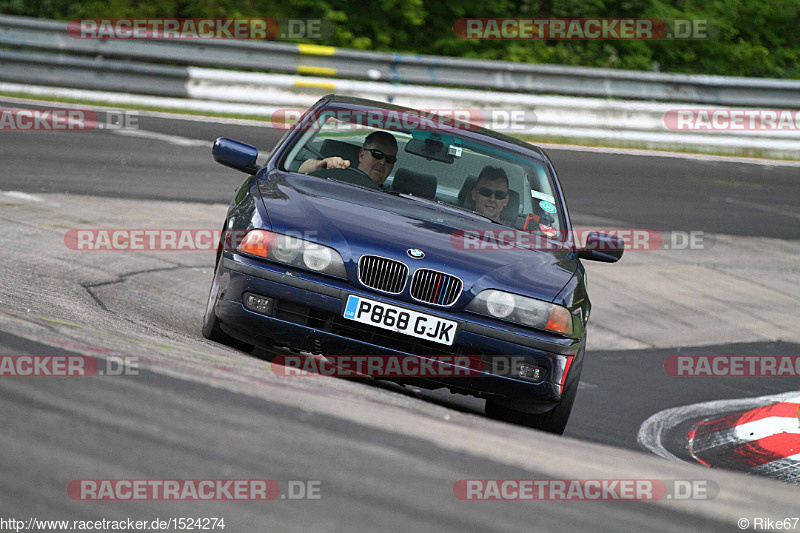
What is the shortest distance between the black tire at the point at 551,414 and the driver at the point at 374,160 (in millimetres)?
1561

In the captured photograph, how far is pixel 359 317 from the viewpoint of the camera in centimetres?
461

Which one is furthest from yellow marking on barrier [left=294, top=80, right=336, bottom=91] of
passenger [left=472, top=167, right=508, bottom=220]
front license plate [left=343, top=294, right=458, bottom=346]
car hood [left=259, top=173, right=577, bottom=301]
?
front license plate [left=343, top=294, right=458, bottom=346]

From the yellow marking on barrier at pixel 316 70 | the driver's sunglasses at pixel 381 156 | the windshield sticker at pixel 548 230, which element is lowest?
the windshield sticker at pixel 548 230

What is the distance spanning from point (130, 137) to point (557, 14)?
43.1 feet

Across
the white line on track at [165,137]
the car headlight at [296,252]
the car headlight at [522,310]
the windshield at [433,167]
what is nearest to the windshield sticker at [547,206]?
the windshield at [433,167]

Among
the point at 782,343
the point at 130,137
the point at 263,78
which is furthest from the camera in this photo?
the point at 263,78

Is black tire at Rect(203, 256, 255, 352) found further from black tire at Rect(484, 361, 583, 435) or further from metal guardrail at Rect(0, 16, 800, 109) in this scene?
metal guardrail at Rect(0, 16, 800, 109)

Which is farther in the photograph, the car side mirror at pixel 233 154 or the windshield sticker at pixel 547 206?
the windshield sticker at pixel 547 206

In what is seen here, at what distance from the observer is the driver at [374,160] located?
5.88 m

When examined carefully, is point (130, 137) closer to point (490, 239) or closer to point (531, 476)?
point (490, 239)

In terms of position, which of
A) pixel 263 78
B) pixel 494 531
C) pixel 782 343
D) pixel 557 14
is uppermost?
pixel 557 14

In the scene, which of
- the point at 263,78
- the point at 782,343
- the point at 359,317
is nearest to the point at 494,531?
the point at 359,317

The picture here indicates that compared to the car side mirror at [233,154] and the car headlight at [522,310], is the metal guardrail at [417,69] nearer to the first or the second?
the car side mirror at [233,154]

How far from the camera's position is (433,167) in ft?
19.8
